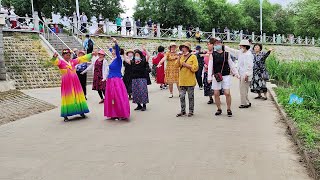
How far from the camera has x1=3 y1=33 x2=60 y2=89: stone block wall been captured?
17484 mm

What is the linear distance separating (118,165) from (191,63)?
162 inches

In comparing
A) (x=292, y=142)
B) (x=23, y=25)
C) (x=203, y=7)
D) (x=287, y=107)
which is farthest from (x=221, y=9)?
(x=292, y=142)

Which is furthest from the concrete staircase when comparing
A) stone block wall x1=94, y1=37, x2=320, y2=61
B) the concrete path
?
the concrete path

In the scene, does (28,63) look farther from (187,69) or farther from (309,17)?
(309,17)

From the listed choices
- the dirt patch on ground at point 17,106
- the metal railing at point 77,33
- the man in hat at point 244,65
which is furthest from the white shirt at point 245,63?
the metal railing at point 77,33

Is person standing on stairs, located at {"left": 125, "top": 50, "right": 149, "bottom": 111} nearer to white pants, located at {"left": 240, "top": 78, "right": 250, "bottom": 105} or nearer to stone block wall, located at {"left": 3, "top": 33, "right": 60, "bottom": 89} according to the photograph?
white pants, located at {"left": 240, "top": 78, "right": 250, "bottom": 105}

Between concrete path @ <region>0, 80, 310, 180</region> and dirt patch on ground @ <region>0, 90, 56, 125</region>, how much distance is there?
65 centimetres

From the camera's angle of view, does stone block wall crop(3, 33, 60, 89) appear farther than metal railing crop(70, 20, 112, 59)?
No

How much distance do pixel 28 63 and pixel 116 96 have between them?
1130cm

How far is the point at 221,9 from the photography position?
50000 millimetres

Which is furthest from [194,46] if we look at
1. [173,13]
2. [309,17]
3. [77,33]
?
[309,17]

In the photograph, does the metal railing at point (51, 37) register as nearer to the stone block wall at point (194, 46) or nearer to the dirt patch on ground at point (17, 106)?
the stone block wall at point (194, 46)

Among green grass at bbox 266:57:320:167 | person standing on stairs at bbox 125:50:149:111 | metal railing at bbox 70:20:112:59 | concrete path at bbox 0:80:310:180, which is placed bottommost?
concrete path at bbox 0:80:310:180

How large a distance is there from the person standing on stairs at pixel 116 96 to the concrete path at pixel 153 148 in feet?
0.82
